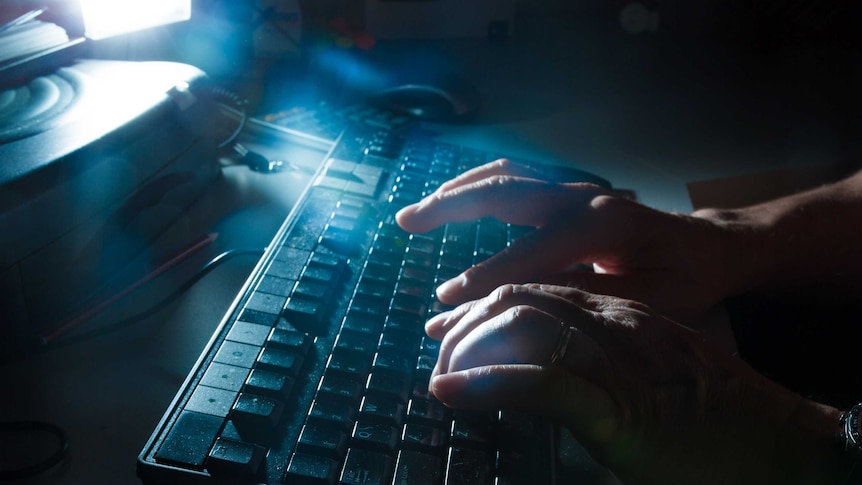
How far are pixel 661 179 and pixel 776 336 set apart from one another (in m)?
0.26

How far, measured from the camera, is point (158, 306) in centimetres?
54

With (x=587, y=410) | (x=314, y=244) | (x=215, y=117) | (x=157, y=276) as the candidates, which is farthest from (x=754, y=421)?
(x=215, y=117)

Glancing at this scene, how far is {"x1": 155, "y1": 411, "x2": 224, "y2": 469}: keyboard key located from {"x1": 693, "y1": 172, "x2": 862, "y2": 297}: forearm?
20.5 inches

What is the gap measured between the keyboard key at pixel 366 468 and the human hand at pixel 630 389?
0.06 m

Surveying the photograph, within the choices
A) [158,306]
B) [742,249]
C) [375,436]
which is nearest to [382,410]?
[375,436]

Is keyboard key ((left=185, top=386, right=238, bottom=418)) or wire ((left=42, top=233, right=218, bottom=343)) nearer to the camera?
keyboard key ((left=185, top=386, right=238, bottom=418))

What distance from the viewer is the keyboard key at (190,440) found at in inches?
14.6

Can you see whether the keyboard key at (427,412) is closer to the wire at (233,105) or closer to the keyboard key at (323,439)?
the keyboard key at (323,439)

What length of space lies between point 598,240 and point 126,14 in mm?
558

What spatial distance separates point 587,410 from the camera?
0.42m

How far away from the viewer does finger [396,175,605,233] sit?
23.2 inches

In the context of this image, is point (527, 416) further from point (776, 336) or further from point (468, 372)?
point (776, 336)

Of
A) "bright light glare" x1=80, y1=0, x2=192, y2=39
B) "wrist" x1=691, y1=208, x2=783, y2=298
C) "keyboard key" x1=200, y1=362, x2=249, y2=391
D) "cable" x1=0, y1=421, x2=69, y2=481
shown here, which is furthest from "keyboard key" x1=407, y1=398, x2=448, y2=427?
"bright light glare" x1=80, y1=0, x2=192, y2=39

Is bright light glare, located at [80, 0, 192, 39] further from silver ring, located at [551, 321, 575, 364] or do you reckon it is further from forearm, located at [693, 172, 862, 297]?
forearm, located at [693, 172, 862, 297]
